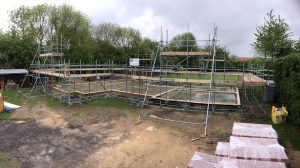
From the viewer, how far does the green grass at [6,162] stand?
6.32 meters

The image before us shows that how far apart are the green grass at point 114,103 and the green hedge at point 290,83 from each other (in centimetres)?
642

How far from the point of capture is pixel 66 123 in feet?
32.7

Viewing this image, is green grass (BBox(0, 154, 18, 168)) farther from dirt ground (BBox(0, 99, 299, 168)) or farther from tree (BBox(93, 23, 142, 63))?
tree (BBox(93, 23, 142, 63))

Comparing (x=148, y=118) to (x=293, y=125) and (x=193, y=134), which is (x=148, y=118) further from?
(x=293, y=125)

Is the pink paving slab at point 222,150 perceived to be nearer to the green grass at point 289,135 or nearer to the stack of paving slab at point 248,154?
the stack of paving slab at point 248,154

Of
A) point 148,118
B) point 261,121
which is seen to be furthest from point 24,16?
point 261,121

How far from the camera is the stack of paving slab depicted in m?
4.26

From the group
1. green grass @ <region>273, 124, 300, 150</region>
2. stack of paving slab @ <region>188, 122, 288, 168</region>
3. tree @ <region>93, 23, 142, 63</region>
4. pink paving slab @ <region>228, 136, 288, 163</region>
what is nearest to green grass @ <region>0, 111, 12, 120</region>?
stack of paving slab @ <region>188, 122, 288, 168</region>

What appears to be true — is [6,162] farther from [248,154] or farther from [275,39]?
[275,39]

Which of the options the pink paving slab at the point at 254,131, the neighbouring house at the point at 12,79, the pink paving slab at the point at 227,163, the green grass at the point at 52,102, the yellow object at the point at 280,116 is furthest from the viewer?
the neighbouring house at the point at 12,79

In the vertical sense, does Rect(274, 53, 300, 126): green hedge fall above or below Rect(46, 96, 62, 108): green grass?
above

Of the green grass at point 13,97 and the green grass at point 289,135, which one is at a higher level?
the green grass at point 13,97

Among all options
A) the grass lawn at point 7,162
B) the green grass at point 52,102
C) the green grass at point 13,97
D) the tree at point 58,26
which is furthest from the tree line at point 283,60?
the tree at point 58,26

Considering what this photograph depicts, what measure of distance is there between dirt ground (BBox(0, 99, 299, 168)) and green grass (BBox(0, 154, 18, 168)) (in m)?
0.15
